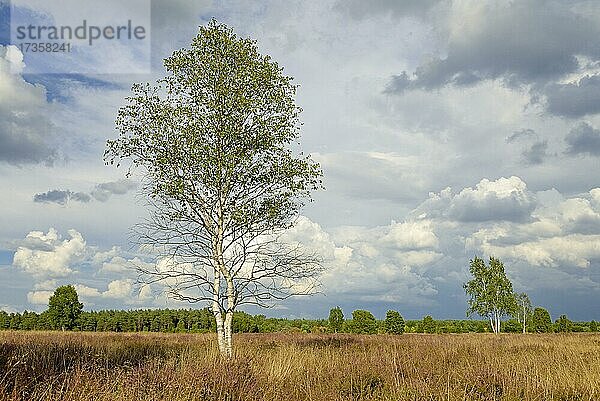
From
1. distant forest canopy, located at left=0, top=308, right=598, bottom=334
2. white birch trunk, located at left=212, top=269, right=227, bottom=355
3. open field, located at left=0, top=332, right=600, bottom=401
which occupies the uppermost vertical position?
white birch trunk, located at left=212, top=269, right=227, bottom=355

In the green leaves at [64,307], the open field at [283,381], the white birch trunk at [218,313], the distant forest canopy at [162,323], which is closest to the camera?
the open field at [283,381]

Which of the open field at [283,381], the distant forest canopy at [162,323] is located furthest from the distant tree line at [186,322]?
the open field at [283,381]

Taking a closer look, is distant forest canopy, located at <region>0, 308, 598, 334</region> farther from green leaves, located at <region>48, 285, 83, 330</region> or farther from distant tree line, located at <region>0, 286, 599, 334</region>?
green leaves, located at <region>48, 285, 83, 330</region>

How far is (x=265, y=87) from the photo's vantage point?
53.6ft

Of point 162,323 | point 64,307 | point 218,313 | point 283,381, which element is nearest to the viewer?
point 283,381

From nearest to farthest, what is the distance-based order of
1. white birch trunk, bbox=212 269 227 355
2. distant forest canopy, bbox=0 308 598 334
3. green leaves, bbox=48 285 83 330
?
white birch trunk, bbox=212 269 227 355 < green leaves, bbox=48 285 83 330 < distant forest canopy, bbox=0 308 598 334

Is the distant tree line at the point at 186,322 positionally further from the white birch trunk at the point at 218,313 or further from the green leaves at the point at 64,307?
the white birch trunk at the point at 218,313

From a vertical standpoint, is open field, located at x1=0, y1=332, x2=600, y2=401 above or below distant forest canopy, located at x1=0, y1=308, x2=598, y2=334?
above

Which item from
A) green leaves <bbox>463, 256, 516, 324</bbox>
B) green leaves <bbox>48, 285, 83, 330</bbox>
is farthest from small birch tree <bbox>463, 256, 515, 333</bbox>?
green leaves <bbox>48, 285, 83, 330</bbox>

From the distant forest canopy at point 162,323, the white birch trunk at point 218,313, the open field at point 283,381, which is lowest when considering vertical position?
the distant forest canopy at point 162,323

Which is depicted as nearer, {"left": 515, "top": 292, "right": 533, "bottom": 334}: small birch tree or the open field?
the open field

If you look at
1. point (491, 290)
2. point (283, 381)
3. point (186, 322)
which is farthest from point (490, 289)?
point (283, 381)

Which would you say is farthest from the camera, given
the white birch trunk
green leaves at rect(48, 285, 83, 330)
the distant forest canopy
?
the distant forest canopy

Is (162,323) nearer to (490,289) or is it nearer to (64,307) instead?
(64,307)
